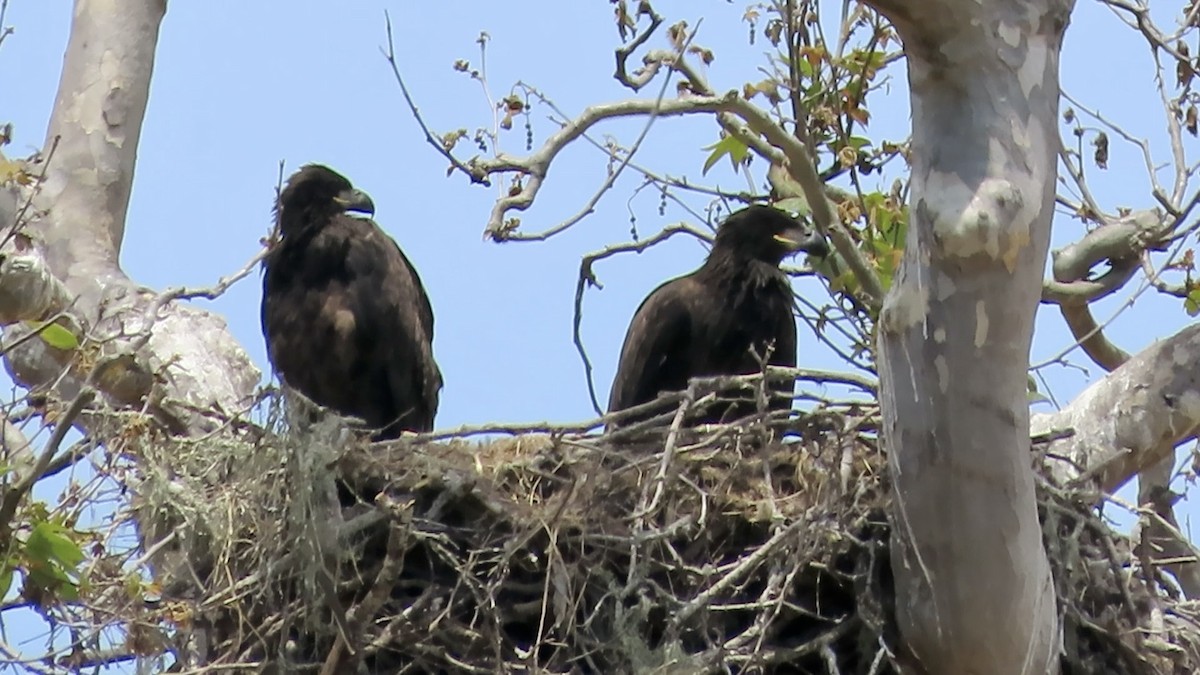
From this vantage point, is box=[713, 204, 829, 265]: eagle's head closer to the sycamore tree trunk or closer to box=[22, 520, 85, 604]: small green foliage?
the sycamore tree trunk

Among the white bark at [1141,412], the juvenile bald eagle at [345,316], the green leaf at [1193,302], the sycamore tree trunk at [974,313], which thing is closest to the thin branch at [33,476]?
the sycamore tree trunk at [974,313]

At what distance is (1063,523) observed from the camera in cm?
610

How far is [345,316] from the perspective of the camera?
837cm

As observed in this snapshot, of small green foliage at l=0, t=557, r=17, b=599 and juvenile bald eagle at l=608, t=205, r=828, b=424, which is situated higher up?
juvenile bald eagle at l=608, t=205, r=828, b=424

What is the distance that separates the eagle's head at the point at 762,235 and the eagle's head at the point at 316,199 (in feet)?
5.73

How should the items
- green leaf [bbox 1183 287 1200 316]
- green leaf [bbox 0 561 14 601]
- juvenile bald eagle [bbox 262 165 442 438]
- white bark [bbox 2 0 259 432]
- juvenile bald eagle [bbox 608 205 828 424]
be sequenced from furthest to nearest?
juvenile bald eagle [bbox 608 205 828 424], juvenile bald eagle [bbox 262 165 442 438], green leaf [bbox 1183 287 1200 316], white bark [bbox 2 0 259 432], green leaf [bbox 0 561 14 601]

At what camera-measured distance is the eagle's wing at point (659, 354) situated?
28.2 ft

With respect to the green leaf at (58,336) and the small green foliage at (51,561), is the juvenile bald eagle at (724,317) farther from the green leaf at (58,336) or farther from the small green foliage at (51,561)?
the small green foliage at (51,561)

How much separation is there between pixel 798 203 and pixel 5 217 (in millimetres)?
3369

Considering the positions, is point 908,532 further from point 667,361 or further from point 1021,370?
point 667,361

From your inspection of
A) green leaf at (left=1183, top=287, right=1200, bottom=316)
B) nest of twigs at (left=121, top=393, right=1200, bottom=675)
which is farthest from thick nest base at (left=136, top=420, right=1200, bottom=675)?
green leaf at (left=1183, top=287, right=1200, bottom=316)

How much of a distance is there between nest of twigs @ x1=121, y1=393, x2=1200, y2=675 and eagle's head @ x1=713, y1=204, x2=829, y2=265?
8.19 feet

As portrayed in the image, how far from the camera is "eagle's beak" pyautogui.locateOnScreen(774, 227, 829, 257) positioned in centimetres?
859

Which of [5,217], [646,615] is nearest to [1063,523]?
[646,615]
